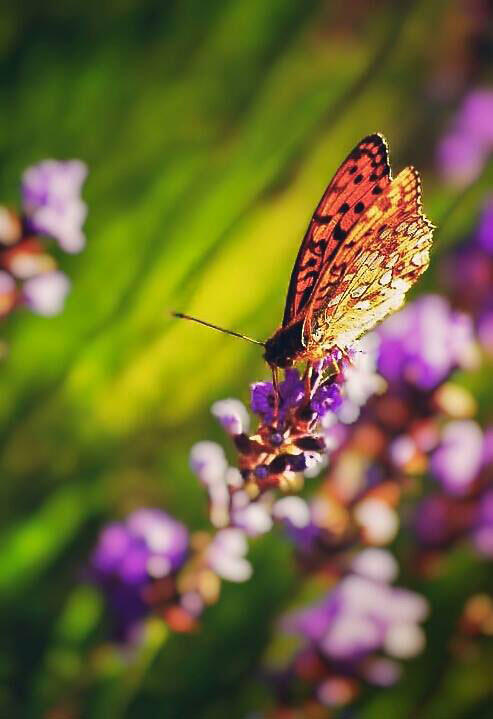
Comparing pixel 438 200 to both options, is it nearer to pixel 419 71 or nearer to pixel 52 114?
pixel 419 71

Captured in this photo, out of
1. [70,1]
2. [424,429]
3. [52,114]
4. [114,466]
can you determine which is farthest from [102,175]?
[424,429]

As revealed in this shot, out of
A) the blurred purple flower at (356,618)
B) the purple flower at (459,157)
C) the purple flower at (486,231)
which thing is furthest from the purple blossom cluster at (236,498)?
the purple flower at (459,157)

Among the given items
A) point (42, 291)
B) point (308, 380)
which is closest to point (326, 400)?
point (308, 380)

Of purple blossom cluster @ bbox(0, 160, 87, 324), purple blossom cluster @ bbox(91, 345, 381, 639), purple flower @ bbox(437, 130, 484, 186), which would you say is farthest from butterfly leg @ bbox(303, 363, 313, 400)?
purple flower @ bbox(437, 130, 484, 186)

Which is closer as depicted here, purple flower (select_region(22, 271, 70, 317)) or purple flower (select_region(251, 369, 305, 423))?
purple flower (select_region(251, 369, 305, 423))

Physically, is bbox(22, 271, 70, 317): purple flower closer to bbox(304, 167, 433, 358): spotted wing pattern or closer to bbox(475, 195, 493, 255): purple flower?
bbox(304, 167, 433, 358): spotted wing pattern

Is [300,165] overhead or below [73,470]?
overhead

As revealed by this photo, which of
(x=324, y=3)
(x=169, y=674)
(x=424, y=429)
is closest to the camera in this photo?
(x=424, y=429)
